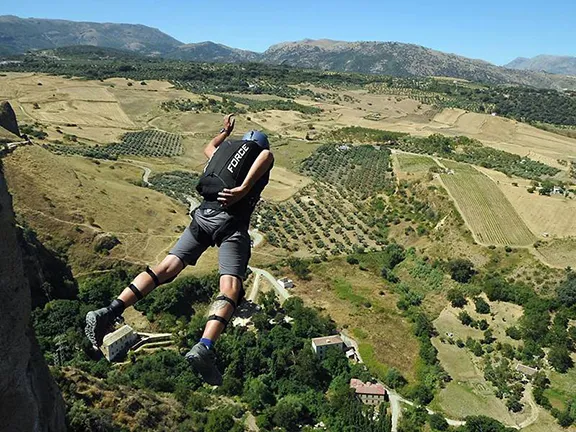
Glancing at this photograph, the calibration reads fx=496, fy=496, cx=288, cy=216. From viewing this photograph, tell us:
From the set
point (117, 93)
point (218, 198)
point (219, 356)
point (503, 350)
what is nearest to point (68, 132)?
point (117, 93)

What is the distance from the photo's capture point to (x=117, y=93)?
142 meters

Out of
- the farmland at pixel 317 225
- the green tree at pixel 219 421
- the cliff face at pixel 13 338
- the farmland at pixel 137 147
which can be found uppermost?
the cliff face at pixel 13 338

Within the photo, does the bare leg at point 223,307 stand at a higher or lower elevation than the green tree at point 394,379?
higher

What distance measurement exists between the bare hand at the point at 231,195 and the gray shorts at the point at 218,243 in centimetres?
23

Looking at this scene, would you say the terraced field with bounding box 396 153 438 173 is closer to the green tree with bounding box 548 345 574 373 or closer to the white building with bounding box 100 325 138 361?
the green tree with bounding box 548 345 574 373

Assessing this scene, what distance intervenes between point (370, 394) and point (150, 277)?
100 feet

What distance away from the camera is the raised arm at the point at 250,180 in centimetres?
851

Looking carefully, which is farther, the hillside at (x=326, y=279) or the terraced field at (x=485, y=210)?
the terraced field at (x=485, y=210)

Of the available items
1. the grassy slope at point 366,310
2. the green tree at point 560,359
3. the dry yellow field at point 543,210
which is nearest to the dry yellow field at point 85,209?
the grassy slope at point 366,310

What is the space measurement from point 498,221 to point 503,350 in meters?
23.0

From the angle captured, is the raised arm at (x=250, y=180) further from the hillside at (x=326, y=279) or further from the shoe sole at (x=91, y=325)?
the hillside at (x=326, y=279)

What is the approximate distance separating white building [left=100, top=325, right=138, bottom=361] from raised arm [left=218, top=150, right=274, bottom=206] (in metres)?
31.0

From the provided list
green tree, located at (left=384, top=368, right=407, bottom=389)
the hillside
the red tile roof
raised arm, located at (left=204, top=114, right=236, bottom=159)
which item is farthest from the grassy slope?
raised arm, located at (left=204, top=114, right=236, bottom=159)

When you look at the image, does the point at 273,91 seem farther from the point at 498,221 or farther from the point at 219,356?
the point at 219,356
